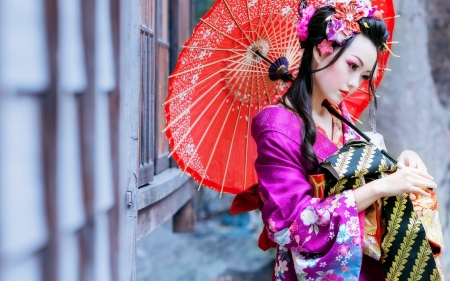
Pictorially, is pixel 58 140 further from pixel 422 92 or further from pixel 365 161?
pixel 422 92

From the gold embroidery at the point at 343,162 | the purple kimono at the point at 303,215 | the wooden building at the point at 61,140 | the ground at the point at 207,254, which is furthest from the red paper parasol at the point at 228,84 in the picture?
the ground at the point at 207,254

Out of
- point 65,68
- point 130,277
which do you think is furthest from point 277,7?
point 65,68

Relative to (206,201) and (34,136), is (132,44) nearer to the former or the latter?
(34,136)

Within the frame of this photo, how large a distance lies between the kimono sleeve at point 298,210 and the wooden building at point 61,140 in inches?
31.2

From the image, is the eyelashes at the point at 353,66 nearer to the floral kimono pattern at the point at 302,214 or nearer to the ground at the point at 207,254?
the floral kimono pattern at the point at 302,214

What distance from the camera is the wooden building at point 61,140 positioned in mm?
910

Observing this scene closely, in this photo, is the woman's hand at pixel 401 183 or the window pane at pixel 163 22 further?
the window pane at pixel 163 22

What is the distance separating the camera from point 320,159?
7.32 ft

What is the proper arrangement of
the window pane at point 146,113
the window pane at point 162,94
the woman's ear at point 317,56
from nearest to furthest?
the woman's ear at point 317,56 < the window pane at point 146,113 < the window pane at point 162,94

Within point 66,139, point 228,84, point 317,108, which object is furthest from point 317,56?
point 66,139

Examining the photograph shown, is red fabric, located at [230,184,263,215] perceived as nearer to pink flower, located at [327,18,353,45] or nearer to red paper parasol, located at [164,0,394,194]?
red paper parasol, located at [164,0,394,194]

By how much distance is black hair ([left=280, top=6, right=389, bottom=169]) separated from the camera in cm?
226

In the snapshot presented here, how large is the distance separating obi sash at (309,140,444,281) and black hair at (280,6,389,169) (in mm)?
133

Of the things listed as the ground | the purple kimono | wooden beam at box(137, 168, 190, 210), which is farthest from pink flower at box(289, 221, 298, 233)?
the ground
